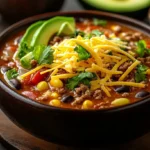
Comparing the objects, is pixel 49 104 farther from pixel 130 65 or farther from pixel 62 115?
pixel 130 65

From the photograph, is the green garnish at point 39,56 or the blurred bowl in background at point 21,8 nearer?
the green garnish at point 39,56

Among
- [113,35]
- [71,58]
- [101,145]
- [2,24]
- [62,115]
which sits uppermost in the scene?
[2,24]

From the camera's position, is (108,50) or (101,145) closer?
(101,145)

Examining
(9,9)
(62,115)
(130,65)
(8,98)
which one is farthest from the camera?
(9,9)


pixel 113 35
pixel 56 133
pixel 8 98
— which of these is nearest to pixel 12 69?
pixel 8 98

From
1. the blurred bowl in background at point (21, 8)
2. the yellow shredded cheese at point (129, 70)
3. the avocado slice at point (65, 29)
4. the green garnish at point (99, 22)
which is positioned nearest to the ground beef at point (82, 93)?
the yellow shredded cheese at point (129, 70)

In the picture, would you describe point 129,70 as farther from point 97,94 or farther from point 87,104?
point 87,104

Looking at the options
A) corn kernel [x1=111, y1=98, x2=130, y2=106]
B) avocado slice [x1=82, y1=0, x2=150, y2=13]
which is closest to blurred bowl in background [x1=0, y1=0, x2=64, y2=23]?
Answer: avocado slice [x1=82, y1=0, x2=150, y2=13]

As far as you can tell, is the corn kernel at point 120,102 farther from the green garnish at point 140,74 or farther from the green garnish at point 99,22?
the green garnish at point 99,22
